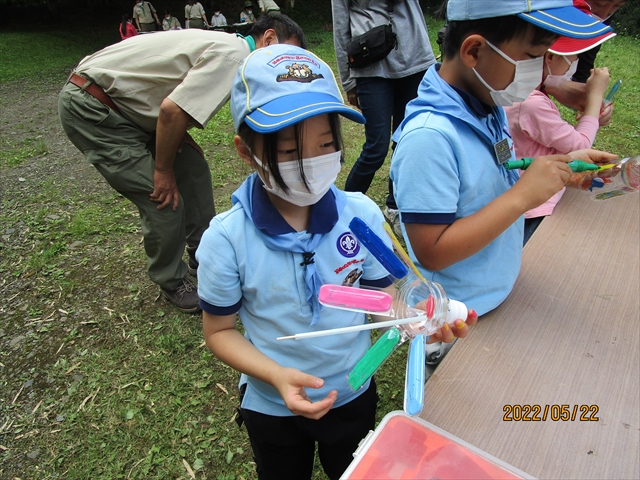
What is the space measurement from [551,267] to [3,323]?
306cm

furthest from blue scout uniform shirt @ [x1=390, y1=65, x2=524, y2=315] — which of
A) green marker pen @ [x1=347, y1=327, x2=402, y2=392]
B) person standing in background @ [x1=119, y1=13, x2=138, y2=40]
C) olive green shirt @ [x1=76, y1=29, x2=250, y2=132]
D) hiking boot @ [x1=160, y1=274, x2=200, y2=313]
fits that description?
person standing in background @ [x1=119, y1=13, x2=138, y2=40]

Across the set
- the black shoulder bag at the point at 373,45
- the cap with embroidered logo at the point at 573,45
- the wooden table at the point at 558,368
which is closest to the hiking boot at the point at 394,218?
the black shoulder bag at the point at 373,45

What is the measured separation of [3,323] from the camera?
8.79ft

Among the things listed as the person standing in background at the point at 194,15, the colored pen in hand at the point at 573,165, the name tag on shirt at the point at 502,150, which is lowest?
the person standing in background at the point at 194,15

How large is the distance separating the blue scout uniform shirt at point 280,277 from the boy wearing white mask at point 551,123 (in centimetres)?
94

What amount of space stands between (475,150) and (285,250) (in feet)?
1.95

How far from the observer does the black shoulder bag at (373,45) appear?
2.56 m

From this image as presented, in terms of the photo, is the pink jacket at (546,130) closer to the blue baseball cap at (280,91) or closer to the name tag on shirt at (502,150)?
the name tag on shirt at (502,150)

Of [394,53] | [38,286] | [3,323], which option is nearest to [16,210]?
[38,286]

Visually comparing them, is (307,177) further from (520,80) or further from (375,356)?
(520,80)

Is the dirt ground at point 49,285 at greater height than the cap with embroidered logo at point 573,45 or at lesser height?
lesser

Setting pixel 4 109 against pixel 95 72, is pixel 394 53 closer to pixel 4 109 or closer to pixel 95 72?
pixel 95 72

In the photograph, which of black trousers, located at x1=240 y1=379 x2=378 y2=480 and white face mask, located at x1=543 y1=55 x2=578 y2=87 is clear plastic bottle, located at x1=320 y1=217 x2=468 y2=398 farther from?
white face mask, located at x1=543 y1=55 x2=578 y2=87
